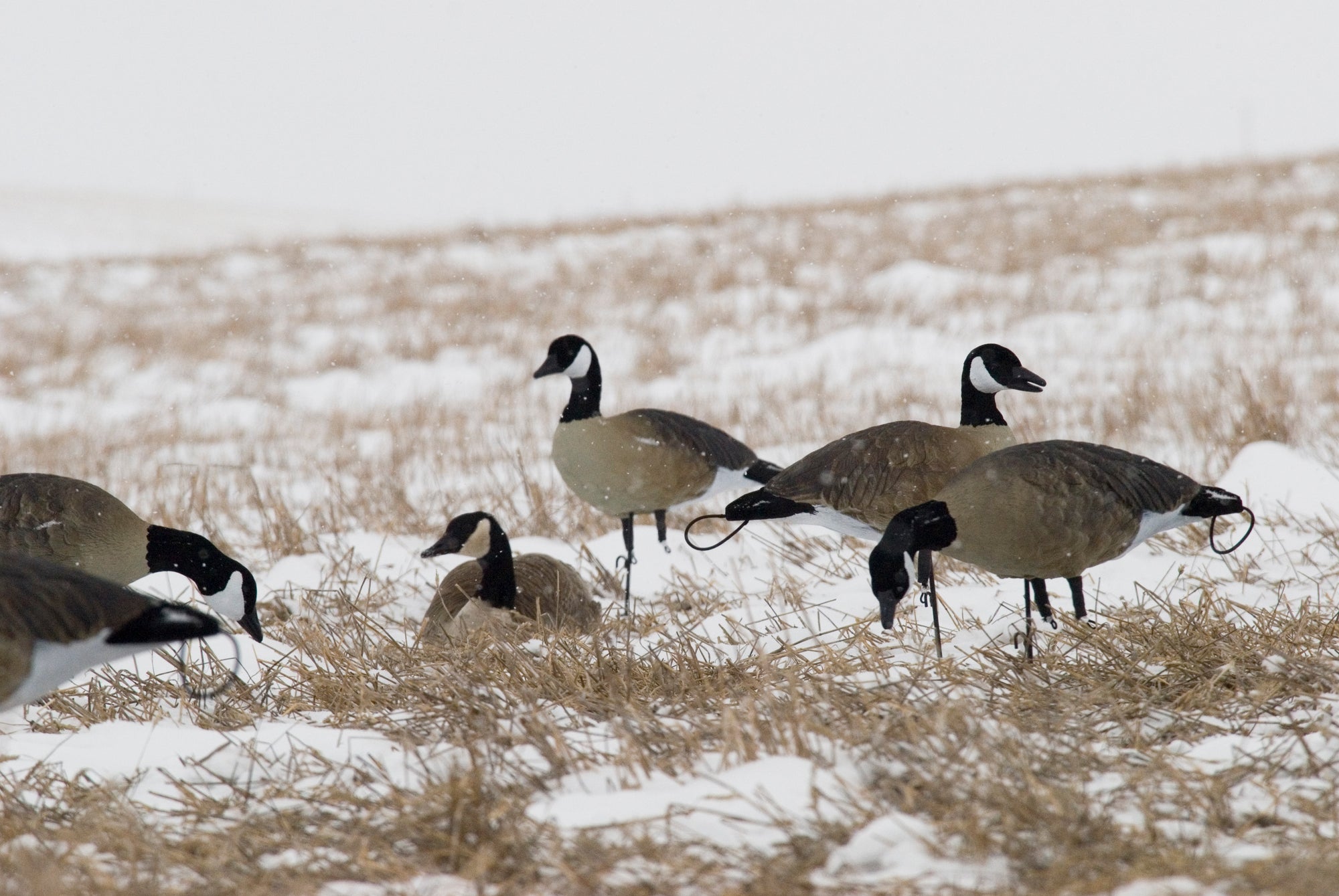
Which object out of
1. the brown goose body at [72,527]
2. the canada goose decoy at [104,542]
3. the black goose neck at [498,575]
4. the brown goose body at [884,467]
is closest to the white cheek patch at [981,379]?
the brown goose body at [884,467]

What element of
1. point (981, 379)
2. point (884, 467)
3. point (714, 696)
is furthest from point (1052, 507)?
point (714, 696)

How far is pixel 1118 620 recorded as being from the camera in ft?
12.5

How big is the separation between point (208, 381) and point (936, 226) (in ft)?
41.2

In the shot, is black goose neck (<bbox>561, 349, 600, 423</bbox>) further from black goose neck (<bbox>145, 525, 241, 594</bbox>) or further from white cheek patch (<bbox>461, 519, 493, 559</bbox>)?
black goose neck (<bbox>145, 525, 241, 594</bbox>)

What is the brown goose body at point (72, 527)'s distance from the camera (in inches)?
164

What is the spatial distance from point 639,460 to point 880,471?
1.69 metres

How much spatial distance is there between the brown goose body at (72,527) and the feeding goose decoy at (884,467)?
229 centimetres

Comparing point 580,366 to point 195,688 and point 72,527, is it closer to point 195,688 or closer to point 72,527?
point 72,527

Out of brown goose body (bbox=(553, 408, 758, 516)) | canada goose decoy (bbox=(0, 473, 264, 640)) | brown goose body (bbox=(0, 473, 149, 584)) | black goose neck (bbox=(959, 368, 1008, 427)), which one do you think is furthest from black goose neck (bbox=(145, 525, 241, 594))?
black goose neck (bbox=(959, 368, 1008, 427))

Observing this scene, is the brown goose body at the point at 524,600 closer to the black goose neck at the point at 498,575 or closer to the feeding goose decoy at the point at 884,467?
the black goose neck at the point at 498,575

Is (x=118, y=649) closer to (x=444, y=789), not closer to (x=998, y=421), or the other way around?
(x=444, y=789)

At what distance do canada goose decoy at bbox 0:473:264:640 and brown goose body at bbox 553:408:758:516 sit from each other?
6.15 feet

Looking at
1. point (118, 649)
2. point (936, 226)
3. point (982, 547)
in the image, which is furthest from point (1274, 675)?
point (936, 226)

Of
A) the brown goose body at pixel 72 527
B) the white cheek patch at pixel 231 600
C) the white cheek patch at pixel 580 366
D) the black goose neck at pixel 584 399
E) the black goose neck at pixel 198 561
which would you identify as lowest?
the white cheek patch at pixel 231 600
